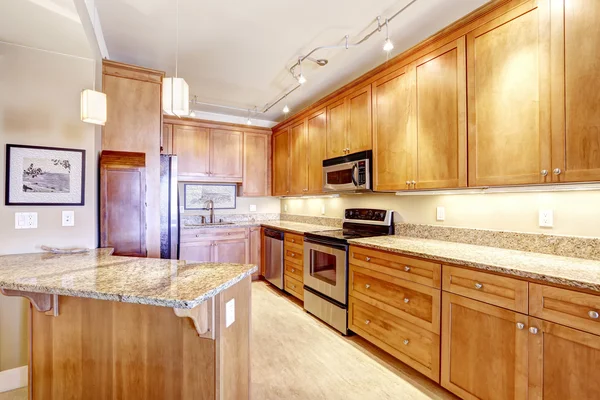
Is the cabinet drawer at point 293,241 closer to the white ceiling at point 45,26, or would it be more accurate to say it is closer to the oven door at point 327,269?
the oven door at point 327,269

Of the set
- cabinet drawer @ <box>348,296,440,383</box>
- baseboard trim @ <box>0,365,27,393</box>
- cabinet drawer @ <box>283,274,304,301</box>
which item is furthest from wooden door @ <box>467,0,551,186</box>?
baseboard trim @ <box>0,365,27,393</box>

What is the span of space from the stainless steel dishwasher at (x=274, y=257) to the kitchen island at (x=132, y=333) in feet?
8.21

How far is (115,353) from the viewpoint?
1381 millimetres

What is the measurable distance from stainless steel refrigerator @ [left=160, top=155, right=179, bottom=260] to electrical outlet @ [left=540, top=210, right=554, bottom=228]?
10.1ft

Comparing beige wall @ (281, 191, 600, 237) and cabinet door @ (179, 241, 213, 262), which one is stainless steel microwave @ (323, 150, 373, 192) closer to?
beige wall @ (281, 191, 600, 237)

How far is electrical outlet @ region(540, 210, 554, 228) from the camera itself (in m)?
1.90

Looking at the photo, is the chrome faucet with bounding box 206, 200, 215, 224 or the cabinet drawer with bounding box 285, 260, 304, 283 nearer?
the cabinet drawer with bounding box 285, 260, 304, 283

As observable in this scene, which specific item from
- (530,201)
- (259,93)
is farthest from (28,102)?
(530,201)

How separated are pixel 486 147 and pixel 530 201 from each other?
1.71 ft

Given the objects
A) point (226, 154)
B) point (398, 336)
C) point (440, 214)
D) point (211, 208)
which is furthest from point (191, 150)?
point (398, 336)

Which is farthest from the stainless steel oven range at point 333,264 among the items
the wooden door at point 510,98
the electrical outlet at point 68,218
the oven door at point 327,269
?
the electrical outlet at point 68,218

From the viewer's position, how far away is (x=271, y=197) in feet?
17.4

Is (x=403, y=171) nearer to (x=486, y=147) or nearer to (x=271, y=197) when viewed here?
(x=486, y=147)

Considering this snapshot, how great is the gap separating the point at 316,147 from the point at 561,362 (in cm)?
303
